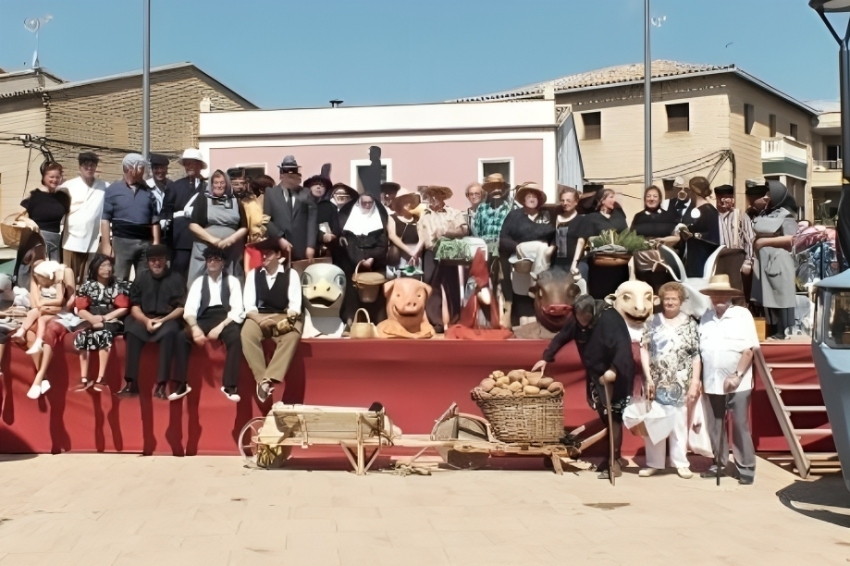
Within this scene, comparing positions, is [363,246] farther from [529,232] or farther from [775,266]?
[775,266]

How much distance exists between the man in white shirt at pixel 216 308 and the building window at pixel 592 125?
32480 millimetres

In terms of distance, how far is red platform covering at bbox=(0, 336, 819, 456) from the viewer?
10328 millimetres

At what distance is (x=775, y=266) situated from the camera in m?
11.1

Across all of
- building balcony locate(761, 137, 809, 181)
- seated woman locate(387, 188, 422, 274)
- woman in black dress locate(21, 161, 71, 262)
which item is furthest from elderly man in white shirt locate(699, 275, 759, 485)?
building balcony locate(761, 137, 809, 181)

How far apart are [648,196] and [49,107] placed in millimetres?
24334

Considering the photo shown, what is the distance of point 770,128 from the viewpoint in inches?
1678

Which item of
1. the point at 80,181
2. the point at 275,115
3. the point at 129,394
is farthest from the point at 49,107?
the point at 129,394

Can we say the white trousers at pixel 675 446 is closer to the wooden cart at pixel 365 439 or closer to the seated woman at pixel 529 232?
the wooden cart at pixel 365 439

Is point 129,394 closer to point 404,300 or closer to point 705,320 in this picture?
point 404,300

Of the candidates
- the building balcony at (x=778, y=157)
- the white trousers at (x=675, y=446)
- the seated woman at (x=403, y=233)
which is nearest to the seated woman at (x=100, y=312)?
the seated woman at (x=403, y=233)

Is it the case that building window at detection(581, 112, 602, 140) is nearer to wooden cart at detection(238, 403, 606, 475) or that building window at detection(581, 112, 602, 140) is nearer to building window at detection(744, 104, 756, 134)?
building window at detection(744, 104, 756, 134)

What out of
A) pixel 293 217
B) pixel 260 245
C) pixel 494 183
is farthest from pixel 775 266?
pixel 260 245

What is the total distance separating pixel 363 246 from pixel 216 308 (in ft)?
5.89

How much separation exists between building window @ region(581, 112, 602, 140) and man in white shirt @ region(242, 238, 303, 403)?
32.2 m
